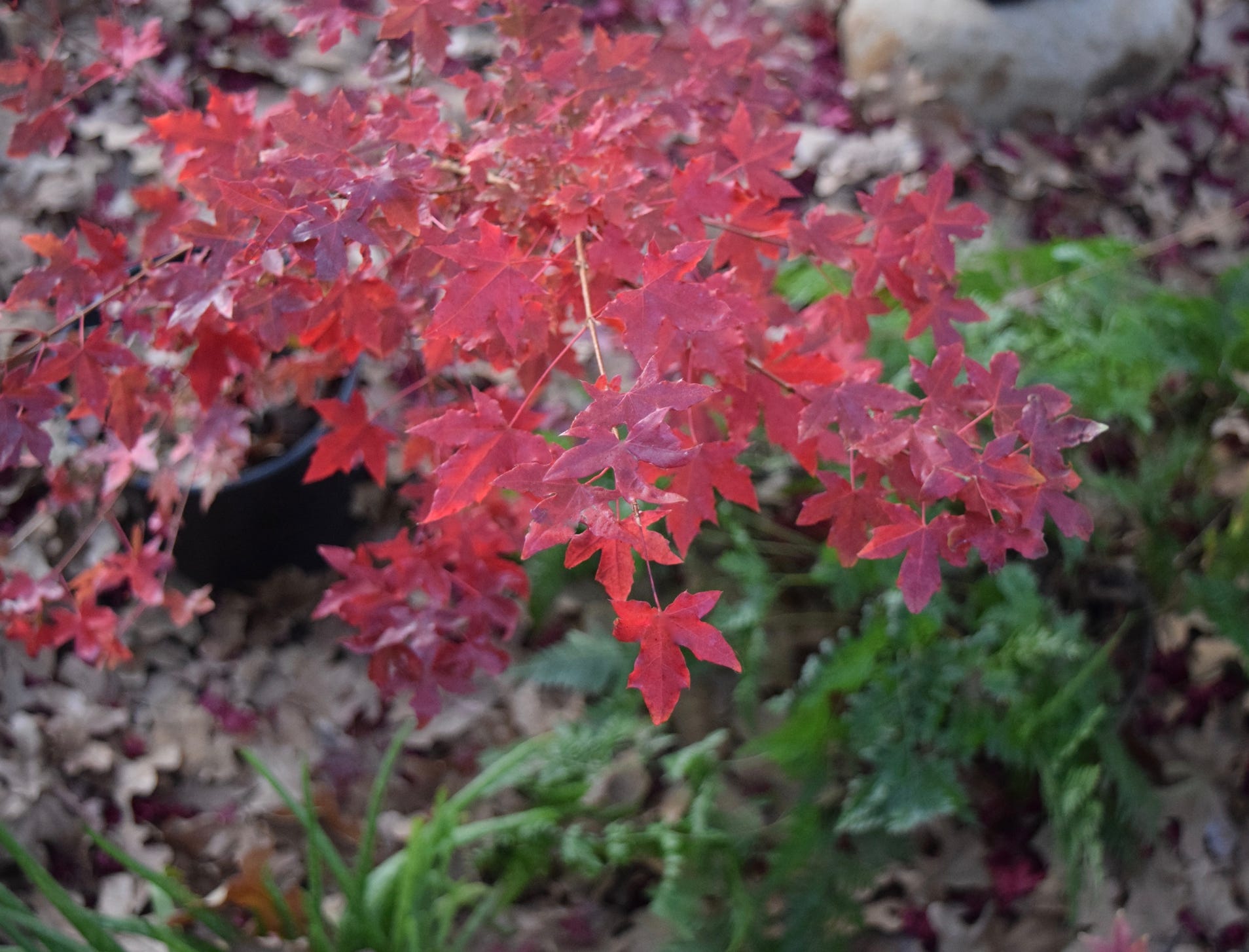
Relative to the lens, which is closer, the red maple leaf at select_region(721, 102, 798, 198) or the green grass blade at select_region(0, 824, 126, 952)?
the red maple leaf at select_region(721, 102, 798, 198)

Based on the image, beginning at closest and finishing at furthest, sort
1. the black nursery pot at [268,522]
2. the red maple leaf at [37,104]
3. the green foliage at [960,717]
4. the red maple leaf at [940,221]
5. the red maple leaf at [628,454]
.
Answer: the red maple leaf at [628,454] < the red maple leaf at [940,221] < the red maple leaf at [37,104] < the green foliage at [960,717] < the black nursery pot at [268,522]

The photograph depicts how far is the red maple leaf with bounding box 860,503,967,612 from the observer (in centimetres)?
78

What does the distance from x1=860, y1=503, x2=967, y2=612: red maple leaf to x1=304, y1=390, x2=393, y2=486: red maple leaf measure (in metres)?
0.56

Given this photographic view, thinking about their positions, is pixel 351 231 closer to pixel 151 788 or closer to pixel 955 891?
pixel 151 788

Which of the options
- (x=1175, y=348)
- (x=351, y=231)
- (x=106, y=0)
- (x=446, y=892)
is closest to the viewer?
(x=351, y=231)

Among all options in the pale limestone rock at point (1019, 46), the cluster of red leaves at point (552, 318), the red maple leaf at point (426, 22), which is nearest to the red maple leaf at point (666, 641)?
the cluster of red leaves at point (552, 318)

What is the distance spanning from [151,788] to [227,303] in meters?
1.16

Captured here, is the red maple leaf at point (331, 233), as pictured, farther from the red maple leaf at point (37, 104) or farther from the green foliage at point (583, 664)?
the green foliage at point (583, 664)

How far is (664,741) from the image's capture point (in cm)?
163

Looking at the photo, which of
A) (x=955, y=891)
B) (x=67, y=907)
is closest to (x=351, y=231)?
(x=67, y=907)

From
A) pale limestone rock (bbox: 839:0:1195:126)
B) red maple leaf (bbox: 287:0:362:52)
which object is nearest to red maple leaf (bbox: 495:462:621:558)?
red maple leaf (bbox: 287:0:362:52)

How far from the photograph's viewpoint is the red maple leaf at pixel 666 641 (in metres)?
0.72

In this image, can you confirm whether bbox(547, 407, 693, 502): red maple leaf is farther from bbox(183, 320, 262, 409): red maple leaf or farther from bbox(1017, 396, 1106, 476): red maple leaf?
bbox(183, 320, 262, 409): red maple leaf

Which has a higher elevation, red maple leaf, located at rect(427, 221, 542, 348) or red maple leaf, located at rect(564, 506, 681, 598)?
red maple leaf, located at rect(427, 221, 542, 348)
